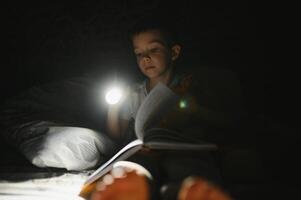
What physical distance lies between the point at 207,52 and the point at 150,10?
292 mm

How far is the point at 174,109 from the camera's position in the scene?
99 centimetres

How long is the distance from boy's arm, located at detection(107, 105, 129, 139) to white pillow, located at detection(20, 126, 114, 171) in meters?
0.14

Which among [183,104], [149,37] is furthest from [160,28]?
[183,104]

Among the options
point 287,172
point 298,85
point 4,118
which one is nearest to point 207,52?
point 298,85

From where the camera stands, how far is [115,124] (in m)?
1.30

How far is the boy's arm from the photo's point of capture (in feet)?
4.26

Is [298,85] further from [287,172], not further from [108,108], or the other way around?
A: [108,108]

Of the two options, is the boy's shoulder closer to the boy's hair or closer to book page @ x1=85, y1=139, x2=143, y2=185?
the boy's hair

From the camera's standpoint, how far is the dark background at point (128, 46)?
1.44 meters

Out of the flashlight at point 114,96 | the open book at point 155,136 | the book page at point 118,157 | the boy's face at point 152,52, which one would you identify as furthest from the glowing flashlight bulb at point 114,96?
the book page at point 118,157

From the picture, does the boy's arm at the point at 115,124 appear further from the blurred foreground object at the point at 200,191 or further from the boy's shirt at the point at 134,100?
the blurred foreground object at the point at 200,191

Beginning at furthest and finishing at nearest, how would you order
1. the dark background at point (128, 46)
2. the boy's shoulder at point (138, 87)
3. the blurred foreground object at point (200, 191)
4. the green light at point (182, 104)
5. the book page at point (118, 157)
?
the dark background at point (128, 46), the boy's shoulder at point (138, 87), the green light at point (182, 104), the book page at point (118, 157), the blurred foreground object at point (200, 191)

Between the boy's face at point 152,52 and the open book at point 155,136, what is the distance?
251 mm

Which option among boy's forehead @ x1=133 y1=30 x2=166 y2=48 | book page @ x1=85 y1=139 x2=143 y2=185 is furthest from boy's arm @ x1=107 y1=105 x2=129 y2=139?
book page @ x1=85 y1=139 x2=143 y2=185
